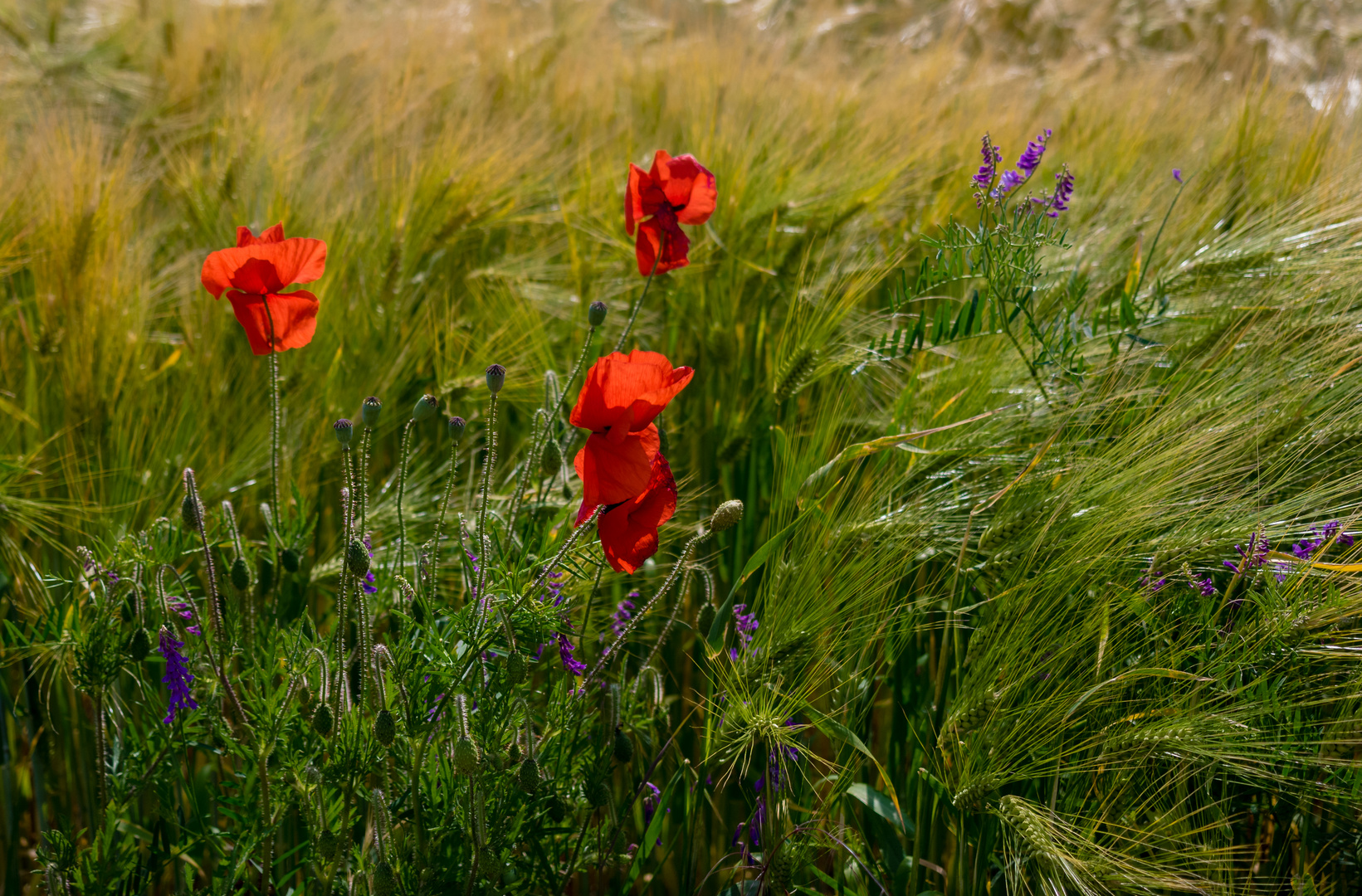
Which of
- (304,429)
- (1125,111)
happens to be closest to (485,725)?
(304,429)

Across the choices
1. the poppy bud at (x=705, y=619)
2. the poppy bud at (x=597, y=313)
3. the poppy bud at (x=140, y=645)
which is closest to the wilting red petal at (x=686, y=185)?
the poppy bud at (x=597, y=313)

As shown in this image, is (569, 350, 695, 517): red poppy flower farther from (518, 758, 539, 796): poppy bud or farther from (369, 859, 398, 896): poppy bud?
(369, 859, 398, 896): poppy bud

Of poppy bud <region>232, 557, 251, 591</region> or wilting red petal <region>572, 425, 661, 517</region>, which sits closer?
wilting red petal <region>572, 425, 661, 517</region>

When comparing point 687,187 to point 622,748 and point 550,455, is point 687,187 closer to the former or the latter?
point 550,455

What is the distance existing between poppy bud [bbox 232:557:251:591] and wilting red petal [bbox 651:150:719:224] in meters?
0.52

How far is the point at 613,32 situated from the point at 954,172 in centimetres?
217

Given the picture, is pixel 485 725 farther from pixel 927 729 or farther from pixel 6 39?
pixel 6 39

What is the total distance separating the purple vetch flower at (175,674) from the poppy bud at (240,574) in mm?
68

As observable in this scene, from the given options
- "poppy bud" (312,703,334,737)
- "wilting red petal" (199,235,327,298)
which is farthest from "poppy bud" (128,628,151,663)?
"wilting red petal" (199,235,327,298)

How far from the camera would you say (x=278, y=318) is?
0.84 metres

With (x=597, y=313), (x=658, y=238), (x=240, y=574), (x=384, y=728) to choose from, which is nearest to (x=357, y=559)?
(x=384, y=728)

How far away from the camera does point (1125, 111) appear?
7.16 feet

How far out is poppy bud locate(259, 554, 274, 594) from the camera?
101 centimetres

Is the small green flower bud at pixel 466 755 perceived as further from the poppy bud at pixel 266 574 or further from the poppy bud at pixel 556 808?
the poppy bud at pixel 266 574
